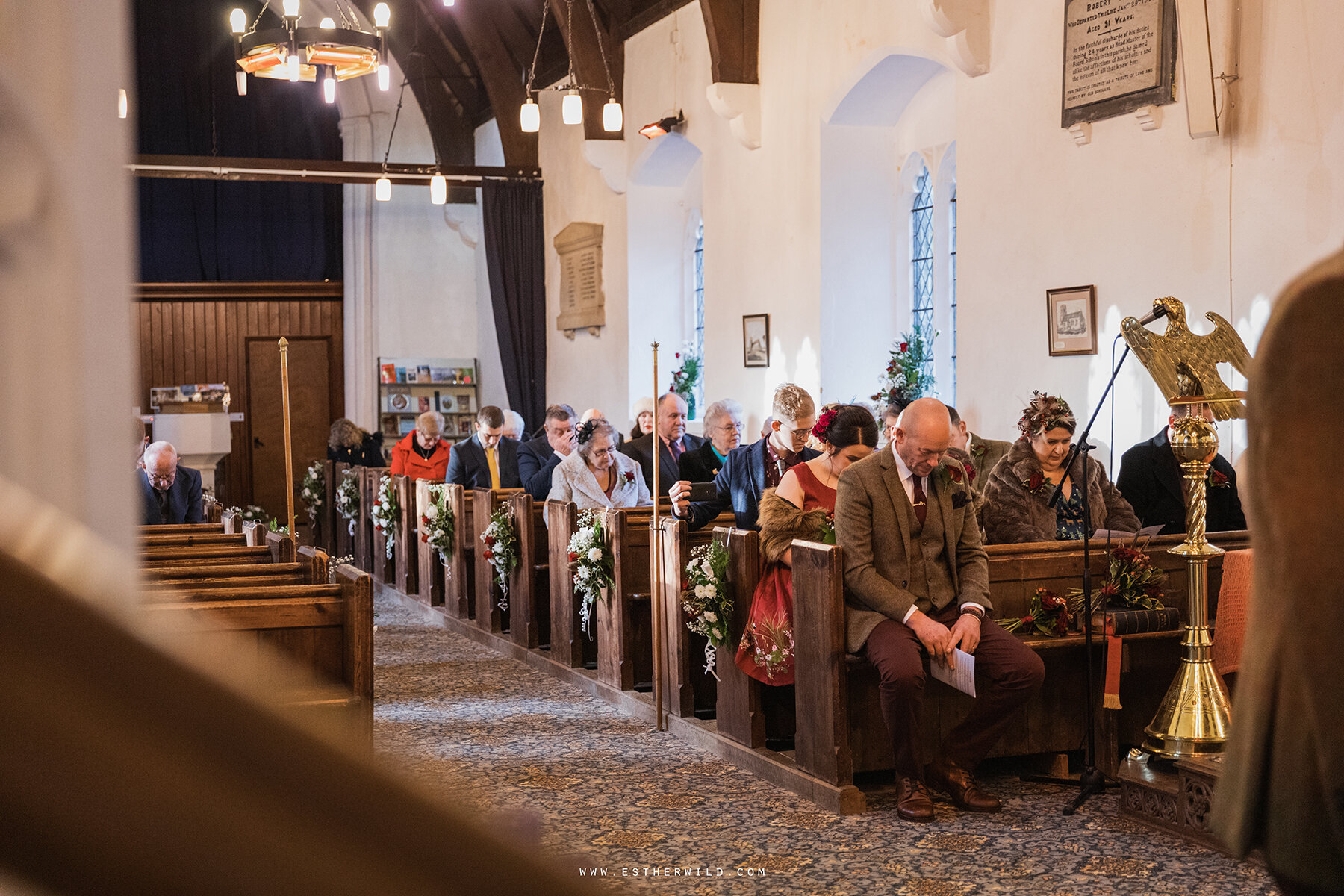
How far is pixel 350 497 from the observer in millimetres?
11094

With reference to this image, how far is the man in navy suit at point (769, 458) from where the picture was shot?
5586 millimetres

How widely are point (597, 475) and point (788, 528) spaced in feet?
7.74

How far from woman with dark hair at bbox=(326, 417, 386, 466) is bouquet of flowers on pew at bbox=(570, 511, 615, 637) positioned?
6.18 meters

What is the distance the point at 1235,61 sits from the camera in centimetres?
590

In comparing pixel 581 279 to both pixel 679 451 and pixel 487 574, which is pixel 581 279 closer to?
pixel 679 451

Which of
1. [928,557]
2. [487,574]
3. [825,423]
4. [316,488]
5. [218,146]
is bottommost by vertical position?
[487,574]

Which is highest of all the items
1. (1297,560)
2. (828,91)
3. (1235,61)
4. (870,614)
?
(828,91)

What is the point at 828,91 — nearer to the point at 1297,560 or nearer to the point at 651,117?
the point at 651,117

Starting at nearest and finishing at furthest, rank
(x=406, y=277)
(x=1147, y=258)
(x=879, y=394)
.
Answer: (x=1147, y=258) → (x=879, y=394) → (x=406, y=277)

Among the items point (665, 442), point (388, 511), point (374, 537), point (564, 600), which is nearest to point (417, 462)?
point (388, 511)

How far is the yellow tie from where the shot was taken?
909cm

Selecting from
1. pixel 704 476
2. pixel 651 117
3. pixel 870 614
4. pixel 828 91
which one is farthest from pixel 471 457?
pixel 870 614

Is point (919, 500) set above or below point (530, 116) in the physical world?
below

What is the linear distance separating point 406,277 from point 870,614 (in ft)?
40.6
